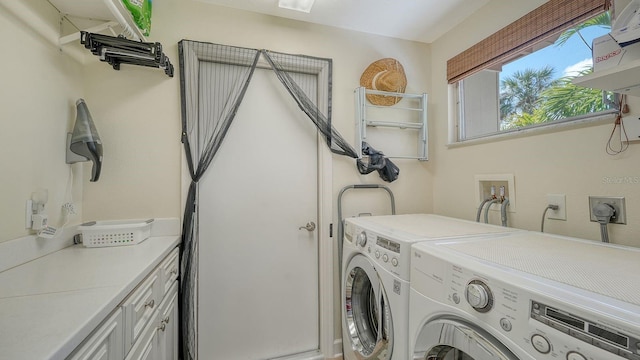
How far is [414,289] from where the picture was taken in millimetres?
983

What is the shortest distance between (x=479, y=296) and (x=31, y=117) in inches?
72.6

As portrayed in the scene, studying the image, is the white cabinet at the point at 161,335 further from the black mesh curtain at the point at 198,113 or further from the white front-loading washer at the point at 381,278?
the white front-loading washer at the point at 381,278

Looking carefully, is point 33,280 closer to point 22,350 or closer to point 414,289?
point 22,350

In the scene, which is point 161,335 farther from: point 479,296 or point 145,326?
point 479,296

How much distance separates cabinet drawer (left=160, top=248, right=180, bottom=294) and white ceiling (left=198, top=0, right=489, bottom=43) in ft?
5.30

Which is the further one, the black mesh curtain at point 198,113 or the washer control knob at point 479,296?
the black mesh curtain at point 198,113

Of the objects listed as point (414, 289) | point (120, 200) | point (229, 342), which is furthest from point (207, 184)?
point (414, 289)

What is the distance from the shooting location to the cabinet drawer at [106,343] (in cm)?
62

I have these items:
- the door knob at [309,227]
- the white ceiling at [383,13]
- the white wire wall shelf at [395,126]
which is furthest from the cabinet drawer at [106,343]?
the white ceiling at [383,13]

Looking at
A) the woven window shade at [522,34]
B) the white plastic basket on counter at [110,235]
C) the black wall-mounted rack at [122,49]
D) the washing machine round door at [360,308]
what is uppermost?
the woven window shade at [522,34]

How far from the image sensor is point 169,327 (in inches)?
53.3

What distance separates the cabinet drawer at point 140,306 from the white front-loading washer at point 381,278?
3.18 ft

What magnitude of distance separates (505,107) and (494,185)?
0.52 m

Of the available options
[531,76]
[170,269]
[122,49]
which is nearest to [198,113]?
[122,49]
